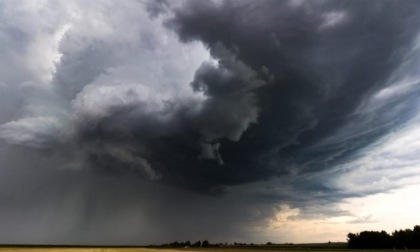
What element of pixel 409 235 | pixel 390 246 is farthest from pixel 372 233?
pixel 409 235

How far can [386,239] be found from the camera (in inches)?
6821

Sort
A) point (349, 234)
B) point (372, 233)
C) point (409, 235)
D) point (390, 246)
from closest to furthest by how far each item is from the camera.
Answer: point (409, 235) < point (390, 246) < point (372, 233) < point (349, 234)

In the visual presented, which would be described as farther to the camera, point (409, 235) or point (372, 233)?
Answer: point (372, 233)

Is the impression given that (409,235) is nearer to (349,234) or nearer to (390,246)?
(390,246)

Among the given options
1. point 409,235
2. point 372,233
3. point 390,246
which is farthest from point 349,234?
point 409,235

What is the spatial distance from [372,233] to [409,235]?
26.1m

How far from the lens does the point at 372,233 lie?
599 feet

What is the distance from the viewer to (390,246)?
556ft

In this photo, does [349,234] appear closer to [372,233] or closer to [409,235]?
[372,233]

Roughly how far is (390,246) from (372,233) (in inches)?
532

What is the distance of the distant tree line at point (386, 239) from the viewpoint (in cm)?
15600

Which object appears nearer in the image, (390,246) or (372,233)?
(390,246)

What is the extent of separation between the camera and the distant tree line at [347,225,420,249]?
512 ft

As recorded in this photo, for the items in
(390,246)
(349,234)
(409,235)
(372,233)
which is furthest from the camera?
(349,234)
